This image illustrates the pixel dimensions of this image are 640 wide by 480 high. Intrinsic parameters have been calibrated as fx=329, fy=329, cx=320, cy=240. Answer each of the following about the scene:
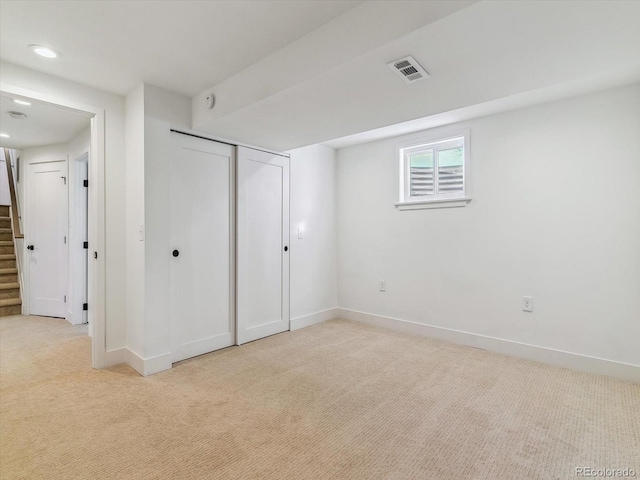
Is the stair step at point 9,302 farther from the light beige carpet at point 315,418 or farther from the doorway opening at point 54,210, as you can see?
the light beige carpet at point 315,418

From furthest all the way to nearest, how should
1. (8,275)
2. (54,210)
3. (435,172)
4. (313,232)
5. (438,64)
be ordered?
(8,275)
(54,210)
(313,232)
(435,172)
(438,64)

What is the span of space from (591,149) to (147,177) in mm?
3745

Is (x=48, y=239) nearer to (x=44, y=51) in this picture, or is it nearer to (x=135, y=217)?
(x=135, y=217)

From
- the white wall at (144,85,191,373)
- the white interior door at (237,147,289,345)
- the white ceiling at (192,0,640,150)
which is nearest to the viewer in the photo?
the white ceiling at (192,0,640,150)

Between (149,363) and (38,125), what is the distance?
9.76ft

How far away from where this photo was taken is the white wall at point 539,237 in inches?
105

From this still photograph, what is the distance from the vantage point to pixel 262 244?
3703mm

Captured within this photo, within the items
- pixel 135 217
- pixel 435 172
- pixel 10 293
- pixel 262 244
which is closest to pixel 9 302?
pixel 10 293

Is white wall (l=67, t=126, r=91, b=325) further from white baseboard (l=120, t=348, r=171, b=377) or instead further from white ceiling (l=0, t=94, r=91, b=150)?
white baseboard (l=120, t=348, r=171, b=377)

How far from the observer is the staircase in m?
4.73

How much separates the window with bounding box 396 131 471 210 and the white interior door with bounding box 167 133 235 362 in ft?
6.78

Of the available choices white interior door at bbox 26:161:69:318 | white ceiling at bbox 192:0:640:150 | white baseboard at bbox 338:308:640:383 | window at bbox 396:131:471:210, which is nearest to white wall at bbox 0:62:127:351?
white ceiling at bbox 192:0:640:150

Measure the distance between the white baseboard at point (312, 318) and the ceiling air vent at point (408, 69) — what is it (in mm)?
2939

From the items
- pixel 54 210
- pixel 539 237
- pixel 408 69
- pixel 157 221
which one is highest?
pixel 408 69
